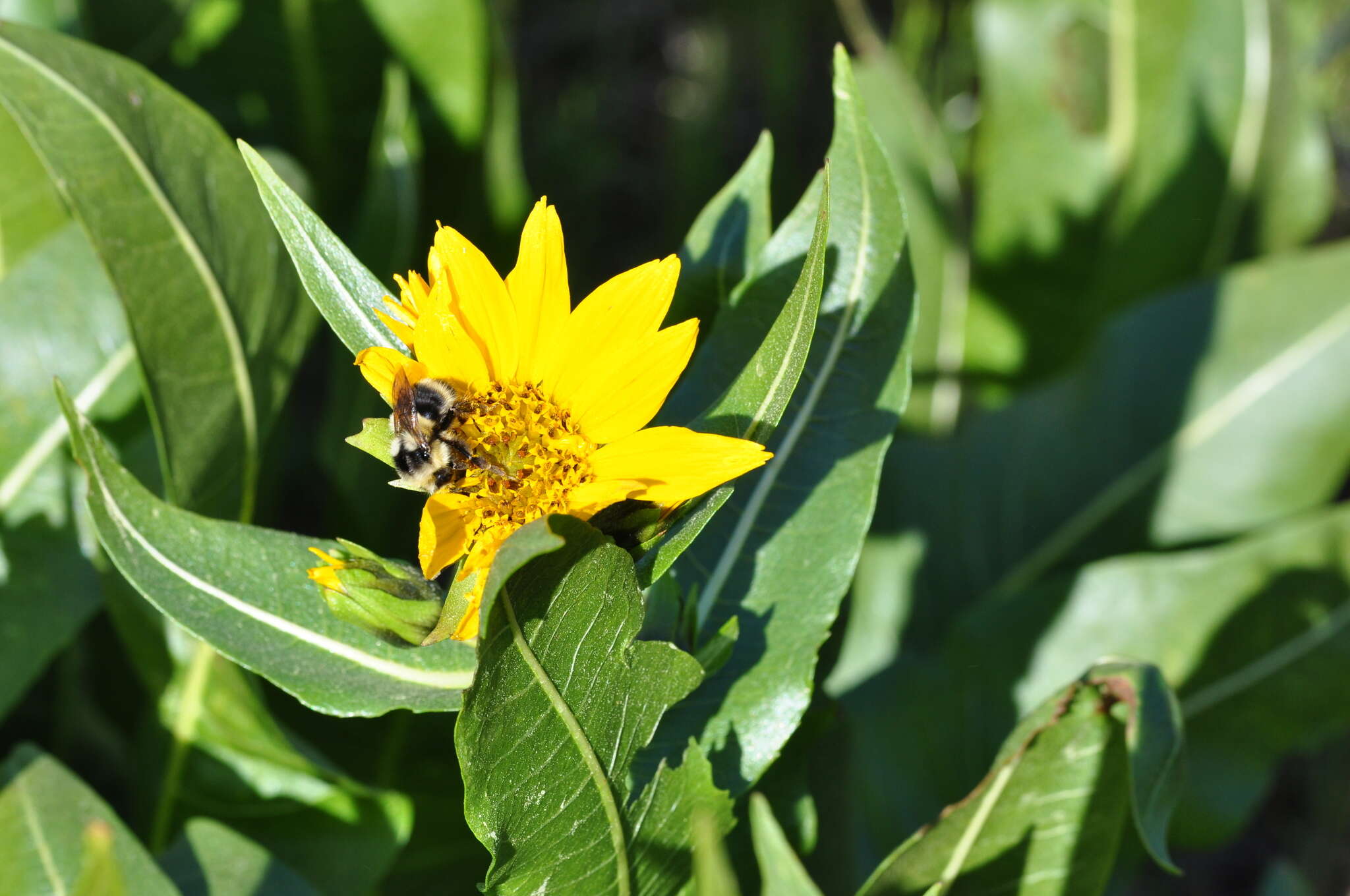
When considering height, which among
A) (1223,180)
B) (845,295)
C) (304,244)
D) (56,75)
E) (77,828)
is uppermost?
(56,75)

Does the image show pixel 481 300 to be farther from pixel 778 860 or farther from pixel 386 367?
pixel 778 860

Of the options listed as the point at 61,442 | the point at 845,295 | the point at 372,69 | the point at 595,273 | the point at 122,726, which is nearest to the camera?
the point at 845,295

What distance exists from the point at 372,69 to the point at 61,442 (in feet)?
2.42

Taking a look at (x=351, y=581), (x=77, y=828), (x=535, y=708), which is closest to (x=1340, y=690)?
(x=535, y=708)

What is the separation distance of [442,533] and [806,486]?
31 centimetres

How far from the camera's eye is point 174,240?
93 cm

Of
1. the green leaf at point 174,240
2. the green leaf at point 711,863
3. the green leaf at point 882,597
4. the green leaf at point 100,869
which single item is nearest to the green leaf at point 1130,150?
the green leaf at point 882,597

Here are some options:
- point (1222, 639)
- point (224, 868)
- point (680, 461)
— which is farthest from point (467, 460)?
point (1222, 639)

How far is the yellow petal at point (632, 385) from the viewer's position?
684 mm

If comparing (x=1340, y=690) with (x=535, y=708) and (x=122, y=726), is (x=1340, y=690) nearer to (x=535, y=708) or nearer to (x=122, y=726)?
(x=535, y=708)

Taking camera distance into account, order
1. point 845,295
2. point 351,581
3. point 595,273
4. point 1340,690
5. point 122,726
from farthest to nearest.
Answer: point 595,273 → point 122,726 → point 1340,690 → point 845,295 → point 351,581

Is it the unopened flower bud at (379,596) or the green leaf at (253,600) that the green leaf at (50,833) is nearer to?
the green leaf at (253,600)

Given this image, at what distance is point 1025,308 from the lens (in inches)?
70.1

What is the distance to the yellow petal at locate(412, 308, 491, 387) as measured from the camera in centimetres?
68
